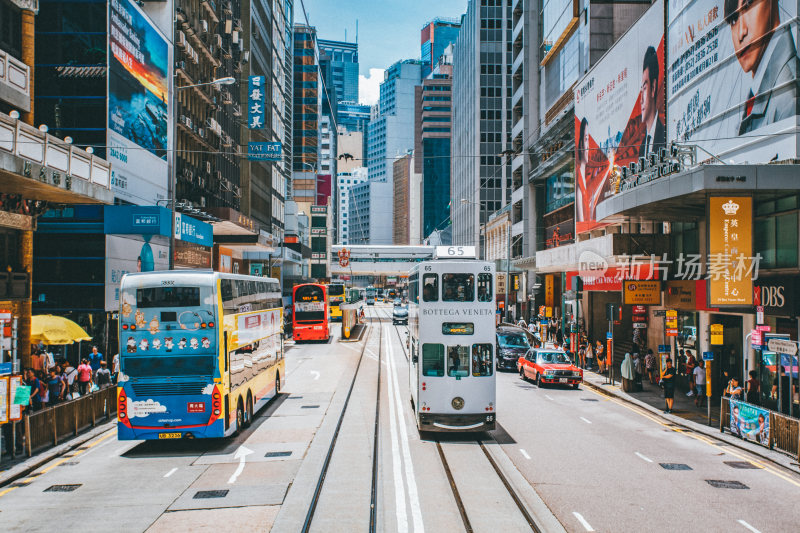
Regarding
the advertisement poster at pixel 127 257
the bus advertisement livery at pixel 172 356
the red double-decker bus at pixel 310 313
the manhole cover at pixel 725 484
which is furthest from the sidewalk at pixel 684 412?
the advertisement poster at pixel 127 257

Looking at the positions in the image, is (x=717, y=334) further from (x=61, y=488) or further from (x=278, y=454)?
(x=61, y=488)

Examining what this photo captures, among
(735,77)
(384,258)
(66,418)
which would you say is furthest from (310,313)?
(384,258)

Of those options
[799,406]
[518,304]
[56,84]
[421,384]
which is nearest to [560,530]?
[421,384]

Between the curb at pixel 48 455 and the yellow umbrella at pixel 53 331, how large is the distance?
3.37 metres

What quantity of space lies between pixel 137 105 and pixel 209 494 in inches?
956

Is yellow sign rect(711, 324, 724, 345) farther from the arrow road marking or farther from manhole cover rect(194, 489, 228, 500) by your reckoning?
manhole cover rect(194, 489, 228, 500)

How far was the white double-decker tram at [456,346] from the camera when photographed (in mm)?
16391

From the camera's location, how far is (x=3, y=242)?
2181 cm

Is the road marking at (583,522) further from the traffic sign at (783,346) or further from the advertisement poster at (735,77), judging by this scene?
the advertisement poster at (735,77)

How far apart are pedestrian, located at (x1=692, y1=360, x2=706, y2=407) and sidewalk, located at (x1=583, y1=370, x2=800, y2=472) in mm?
286

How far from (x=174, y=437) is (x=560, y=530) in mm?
9182

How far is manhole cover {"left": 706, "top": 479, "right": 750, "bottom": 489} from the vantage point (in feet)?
42.4

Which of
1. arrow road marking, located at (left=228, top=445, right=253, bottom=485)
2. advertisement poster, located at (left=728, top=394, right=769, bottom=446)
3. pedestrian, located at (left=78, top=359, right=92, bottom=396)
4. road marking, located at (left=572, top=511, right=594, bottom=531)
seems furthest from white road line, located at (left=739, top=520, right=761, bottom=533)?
pedestrian, located at (left=78, top=359, right=92, bottom=396)

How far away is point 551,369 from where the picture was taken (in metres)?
27.1
